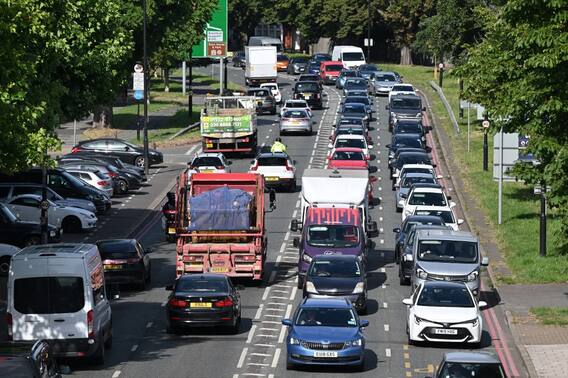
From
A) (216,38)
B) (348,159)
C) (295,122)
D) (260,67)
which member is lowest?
(348,159)

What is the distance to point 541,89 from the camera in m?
29.1

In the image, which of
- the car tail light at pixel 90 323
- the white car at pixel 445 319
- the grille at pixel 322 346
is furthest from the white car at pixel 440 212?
the car tail light at pixel 90 323

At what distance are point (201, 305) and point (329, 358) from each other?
483 cm

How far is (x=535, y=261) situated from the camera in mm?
44688

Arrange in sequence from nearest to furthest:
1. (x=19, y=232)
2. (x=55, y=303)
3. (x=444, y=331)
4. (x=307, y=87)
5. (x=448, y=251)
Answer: (x=55, y=303), (x=444, y=331), (x=448, y=251), (x=19, y=232), (x=307, y=87)

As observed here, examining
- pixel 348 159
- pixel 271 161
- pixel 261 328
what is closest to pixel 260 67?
pixel 348 159

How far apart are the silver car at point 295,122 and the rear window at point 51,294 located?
1953 inches

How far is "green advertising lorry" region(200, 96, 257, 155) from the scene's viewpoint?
67.9m

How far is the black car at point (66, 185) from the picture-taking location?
5678 cm

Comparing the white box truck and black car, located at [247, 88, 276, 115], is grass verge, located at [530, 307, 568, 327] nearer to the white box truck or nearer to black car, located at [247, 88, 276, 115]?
black car, located at [247, 88, 276, 115]

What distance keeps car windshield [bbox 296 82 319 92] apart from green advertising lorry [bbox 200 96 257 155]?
73.4 feet

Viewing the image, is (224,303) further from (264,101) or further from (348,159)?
(264,101)

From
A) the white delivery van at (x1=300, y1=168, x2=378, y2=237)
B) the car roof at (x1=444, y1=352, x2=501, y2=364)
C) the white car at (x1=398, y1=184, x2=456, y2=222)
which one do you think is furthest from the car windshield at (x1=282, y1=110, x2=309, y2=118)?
the car roof at (x1=444, y1=352, x2=501, y2=364)

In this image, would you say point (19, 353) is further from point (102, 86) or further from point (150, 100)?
point (150, 100)
